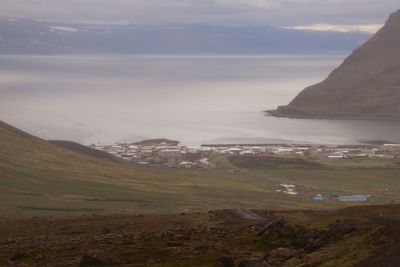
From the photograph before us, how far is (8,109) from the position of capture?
155 meters

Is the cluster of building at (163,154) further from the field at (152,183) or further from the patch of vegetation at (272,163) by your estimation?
the patch of vegetation at (272,163)

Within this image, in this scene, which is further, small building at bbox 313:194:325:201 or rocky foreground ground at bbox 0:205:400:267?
small building at bbox 313:194:325:201

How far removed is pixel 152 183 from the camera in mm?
65312

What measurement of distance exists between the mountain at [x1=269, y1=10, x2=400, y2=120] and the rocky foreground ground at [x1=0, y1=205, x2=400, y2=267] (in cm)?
12865

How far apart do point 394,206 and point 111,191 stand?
32004 mm

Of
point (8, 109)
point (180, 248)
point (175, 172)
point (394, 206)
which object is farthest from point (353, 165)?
point (8, 109)

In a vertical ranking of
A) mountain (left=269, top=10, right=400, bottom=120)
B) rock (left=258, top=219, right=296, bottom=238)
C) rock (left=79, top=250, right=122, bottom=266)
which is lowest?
rock (left=79, top=250, right=122, bottom=266)

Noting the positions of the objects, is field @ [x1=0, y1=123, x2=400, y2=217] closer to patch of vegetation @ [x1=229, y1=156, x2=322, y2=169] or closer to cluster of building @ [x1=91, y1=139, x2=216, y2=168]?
patch of vegetation @ [x1=229, y1=156, x2=322, y2=169]

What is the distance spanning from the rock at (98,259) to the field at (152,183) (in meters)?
24.1

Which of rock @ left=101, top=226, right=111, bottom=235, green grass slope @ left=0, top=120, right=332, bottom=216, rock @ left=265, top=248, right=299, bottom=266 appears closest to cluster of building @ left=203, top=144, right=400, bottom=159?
green grass slope @ left=0, top=120, right=332, bottom=216

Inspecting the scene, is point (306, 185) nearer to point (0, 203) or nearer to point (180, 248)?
point (0, 203)

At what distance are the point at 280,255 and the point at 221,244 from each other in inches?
140

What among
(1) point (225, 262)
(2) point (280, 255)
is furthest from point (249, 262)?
(2) point (280, 255)

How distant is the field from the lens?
52.2 m
